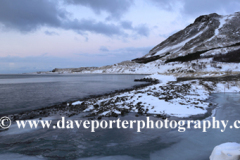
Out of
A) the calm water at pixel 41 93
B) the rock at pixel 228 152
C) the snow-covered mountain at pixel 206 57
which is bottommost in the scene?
the calm water at pixel 41 93

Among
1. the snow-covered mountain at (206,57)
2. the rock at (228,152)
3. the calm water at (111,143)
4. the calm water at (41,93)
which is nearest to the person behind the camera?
the rock at (228,152)

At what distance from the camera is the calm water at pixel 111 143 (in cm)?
744

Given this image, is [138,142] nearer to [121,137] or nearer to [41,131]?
[121,137]

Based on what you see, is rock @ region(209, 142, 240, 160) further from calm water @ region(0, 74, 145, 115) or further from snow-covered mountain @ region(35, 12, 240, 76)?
snow-covered mountain @ region(35, 12, 240, 76)

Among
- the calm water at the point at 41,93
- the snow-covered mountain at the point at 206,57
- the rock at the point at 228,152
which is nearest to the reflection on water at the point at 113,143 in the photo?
the rock at the point at 228,152

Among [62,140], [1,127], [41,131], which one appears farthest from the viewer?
[1,127]

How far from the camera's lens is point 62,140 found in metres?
9.20

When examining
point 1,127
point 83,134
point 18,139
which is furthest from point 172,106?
point 1,127

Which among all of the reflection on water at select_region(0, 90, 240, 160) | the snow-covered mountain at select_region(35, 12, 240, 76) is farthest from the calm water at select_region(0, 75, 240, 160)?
the snow-covered mountain at select_region(35, 12, 240, 76)

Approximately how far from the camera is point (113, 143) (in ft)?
28.7

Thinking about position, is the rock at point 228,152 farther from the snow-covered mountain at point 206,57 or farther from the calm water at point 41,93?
the snow-covered mountain at point 206,57

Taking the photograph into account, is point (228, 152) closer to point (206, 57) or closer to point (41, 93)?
point (41, 93)

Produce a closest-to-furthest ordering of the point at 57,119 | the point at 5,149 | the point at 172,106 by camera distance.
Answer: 1. the point at 5,149
2. the point at 57,119
3. the point at 172,106

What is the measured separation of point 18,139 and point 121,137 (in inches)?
266
